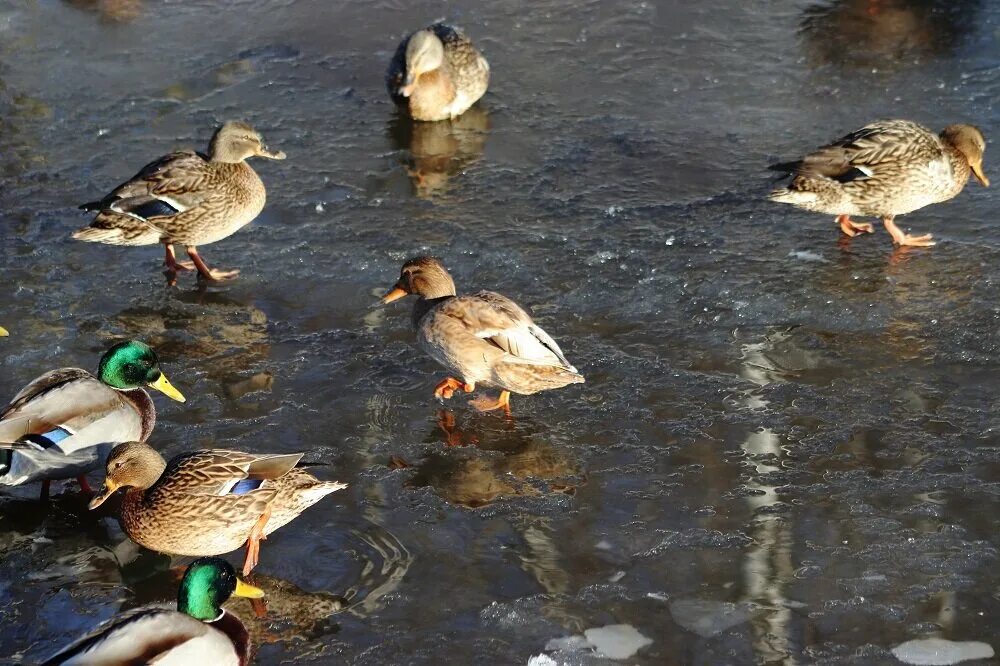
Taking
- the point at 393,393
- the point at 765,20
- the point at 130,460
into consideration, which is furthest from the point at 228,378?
the point at 765,20

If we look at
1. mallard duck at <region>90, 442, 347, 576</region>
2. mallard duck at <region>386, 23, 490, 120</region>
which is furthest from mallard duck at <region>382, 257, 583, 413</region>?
mallard duck at <region>386, 23, 490, 120</region>

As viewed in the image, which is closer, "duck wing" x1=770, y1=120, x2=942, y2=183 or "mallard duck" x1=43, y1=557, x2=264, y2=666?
"mallard duck" x1=43, y1=557, x2=264, y2=666

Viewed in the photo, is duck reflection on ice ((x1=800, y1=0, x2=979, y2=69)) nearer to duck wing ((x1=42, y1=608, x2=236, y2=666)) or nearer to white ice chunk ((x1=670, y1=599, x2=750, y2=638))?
white ice chunk ((x1=670, y1=599, x2=750, y2=638))

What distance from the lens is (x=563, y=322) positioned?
644 cm

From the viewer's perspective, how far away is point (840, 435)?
17.8ft

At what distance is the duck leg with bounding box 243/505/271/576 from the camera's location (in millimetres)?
4777

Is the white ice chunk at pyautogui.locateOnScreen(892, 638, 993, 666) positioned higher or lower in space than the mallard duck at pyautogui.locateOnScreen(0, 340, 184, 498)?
lower

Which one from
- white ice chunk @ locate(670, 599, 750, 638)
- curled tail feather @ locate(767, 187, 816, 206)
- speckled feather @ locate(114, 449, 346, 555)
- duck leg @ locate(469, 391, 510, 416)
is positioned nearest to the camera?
white ice chunk @ locate(670, 599, 750, 638)

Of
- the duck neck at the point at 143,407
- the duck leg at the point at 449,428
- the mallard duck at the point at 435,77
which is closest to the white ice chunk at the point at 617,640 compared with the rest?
the duck leg at the point at 449,428

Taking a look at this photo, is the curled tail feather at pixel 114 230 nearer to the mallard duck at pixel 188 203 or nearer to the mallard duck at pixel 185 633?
the mallard duck at pixel 188 203

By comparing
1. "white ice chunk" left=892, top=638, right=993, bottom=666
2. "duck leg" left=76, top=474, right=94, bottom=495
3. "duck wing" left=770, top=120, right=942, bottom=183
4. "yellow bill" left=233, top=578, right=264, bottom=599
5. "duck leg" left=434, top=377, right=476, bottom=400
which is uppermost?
"duck wing" left=770, top=120, right=942, bottom=183

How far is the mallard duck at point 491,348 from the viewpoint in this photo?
561cm

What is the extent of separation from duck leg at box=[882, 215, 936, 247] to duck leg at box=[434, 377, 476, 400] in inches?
108

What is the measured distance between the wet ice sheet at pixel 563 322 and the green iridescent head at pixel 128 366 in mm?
314
